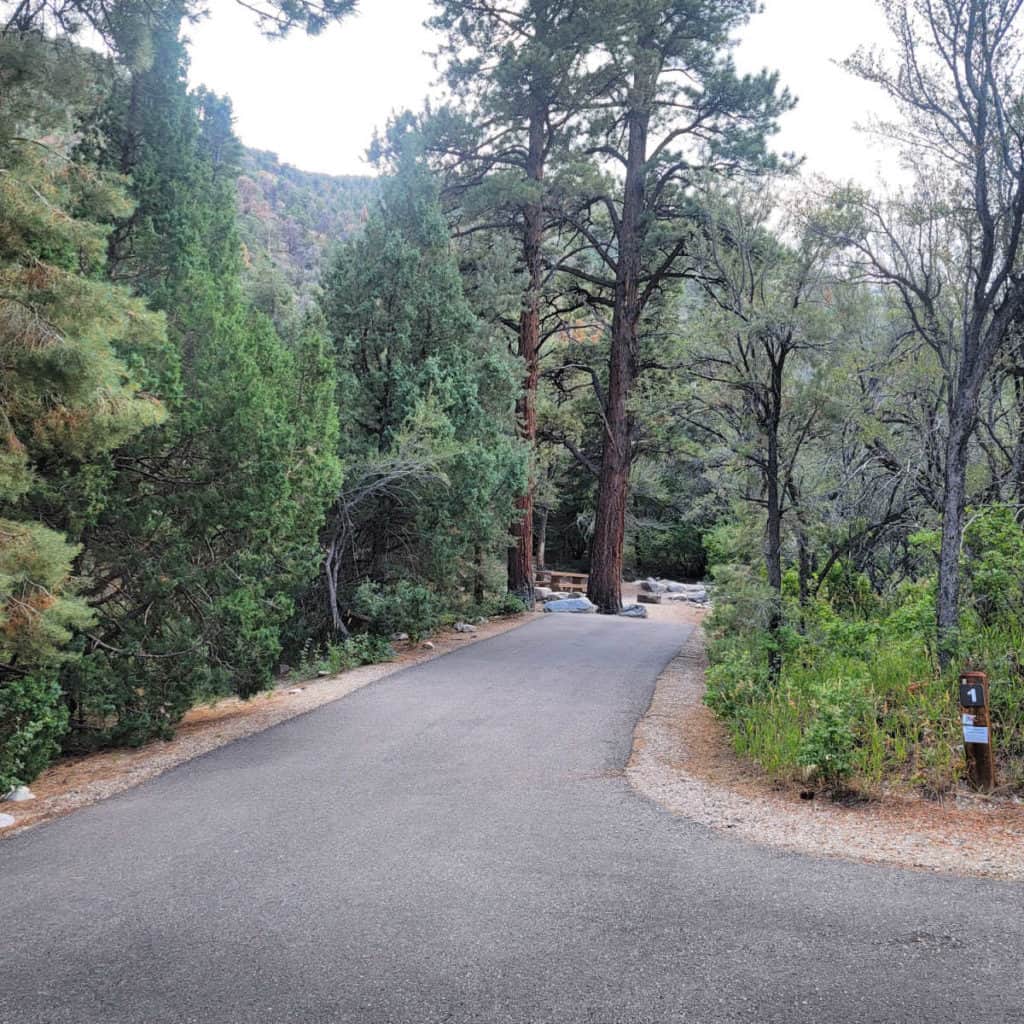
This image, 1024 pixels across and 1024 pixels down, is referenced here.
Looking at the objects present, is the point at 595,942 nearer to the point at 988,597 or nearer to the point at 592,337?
the point at 988,597

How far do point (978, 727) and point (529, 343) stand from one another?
14246 mm

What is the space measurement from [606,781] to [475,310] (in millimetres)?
10898

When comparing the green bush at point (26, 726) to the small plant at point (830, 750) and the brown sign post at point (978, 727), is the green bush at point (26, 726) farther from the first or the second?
the brown sign post at point (978, 727)

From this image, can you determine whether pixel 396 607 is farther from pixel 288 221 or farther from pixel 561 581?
pixel 288 221

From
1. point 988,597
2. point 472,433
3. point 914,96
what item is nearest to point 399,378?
point 472,433

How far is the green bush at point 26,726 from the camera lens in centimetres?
564

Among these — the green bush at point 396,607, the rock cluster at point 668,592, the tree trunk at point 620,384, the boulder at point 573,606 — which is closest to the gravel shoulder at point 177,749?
the green bush at point 396,607

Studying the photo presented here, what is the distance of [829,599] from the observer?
1005 centimetres

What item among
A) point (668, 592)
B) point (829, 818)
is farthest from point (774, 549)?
point (668, 592)

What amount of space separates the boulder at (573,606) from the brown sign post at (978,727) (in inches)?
546

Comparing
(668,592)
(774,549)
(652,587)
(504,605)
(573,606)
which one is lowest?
(668,592)

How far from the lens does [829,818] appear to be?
4.69 m

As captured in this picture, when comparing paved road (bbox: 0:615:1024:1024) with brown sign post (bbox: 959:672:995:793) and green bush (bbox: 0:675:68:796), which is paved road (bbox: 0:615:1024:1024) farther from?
brown sign post (bbox: 959:672:995:793)

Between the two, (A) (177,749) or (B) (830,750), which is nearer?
(B) (830,750)
